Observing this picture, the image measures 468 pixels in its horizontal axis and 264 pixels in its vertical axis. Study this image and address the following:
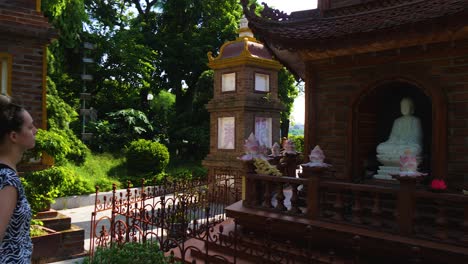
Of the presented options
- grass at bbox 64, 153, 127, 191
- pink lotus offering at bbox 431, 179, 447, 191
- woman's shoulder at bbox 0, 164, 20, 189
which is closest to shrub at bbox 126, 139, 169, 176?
grass at bbox 64, 153, 127, 191

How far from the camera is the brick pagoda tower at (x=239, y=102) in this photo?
14961 millimetres

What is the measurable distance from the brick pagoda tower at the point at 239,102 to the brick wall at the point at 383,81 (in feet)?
25.2

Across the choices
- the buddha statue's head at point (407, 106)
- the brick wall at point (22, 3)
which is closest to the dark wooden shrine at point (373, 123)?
the buddha statue's head at point (407, 106)

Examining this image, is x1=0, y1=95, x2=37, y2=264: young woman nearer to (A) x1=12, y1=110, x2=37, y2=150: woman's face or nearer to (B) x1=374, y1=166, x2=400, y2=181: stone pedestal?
(A) x1=12, y1=110, x2=37, y2=150: woman's face

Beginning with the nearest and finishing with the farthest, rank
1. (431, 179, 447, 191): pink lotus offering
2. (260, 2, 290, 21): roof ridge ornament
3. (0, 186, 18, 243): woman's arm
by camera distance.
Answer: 1. (0, 186, 18, 243): woman's arm
2. (431, 179, 447, 191): pink lotus offering
3. (260, 2, 290, 21): roof ridge ornament

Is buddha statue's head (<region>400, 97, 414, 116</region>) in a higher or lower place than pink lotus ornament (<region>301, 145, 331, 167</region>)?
higher

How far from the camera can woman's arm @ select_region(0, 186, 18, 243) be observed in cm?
234

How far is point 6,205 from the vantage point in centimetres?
240

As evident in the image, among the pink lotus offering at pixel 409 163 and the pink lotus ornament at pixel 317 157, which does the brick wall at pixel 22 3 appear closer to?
the pink lotus ornament at pixel 317 157

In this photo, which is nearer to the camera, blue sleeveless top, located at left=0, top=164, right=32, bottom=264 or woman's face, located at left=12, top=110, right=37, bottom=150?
blue sleeveless top, located at left=0, top=164, right=32, bottom=264

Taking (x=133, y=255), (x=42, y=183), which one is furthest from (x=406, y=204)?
(x=42, y=183)

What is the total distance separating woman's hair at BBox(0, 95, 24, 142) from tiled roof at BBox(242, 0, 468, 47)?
462cm

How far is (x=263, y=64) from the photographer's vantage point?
1545cm

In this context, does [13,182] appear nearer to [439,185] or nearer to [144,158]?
[439,185]
